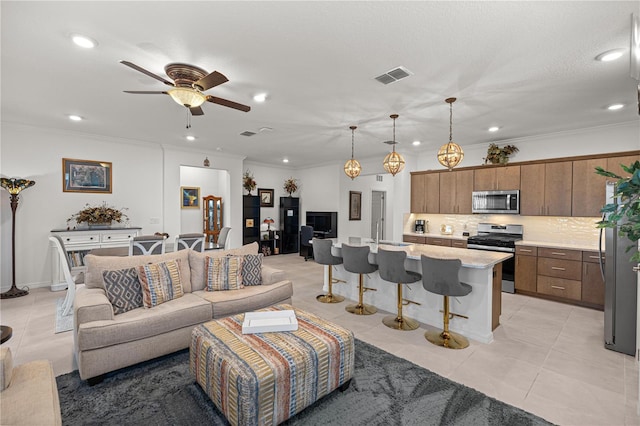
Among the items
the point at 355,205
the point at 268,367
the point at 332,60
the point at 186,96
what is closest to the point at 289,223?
the point at 355,205

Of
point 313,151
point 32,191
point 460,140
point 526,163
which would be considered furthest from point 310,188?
point 32,191

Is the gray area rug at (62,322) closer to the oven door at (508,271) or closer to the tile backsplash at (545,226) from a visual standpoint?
the oven door at (508,271)

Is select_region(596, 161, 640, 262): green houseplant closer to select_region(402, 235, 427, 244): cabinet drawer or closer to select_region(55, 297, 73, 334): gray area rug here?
select_region(402, 235, 427, 244): cabinet drawer

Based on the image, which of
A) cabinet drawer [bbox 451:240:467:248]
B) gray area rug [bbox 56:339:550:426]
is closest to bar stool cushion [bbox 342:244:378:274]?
gray area rug [bbox 56:339:550:426]

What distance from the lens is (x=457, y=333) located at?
3438 millimetres

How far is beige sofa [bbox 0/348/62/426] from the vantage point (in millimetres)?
1396

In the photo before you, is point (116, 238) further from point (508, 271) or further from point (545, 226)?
point (545, 226)

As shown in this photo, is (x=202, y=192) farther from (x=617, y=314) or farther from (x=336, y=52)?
(x=617, y=314)

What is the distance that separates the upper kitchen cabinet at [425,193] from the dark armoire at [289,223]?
3825mm

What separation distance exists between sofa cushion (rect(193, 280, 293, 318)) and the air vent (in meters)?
2.65

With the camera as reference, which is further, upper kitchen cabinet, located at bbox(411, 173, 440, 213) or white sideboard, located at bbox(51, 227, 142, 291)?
upper kitchen cabinet, located at bbox(411, 173, 440, 213)

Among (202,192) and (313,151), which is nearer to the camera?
(313,151)

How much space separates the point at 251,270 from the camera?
3.83 meters

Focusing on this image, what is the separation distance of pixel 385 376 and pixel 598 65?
3.37 meters
